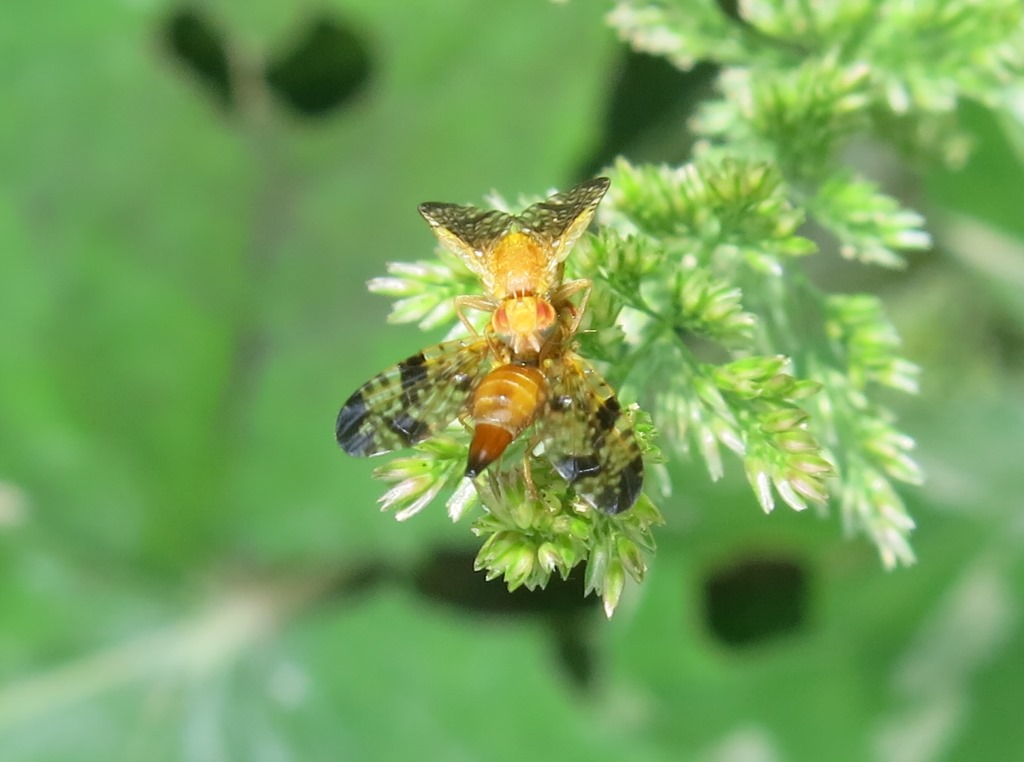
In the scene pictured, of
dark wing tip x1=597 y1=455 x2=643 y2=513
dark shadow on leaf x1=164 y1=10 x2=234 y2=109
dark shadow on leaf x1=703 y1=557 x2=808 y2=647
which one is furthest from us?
dark shadow on leaf x1=164 y1=10 x2=234 y2=109

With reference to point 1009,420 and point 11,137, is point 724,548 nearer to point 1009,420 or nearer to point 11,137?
point 1009,420

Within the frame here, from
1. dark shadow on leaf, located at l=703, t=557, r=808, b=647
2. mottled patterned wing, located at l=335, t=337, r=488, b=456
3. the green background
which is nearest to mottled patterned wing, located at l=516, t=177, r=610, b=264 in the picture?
mottled patterned wing, located at l=335, t=337, r=488, b=456

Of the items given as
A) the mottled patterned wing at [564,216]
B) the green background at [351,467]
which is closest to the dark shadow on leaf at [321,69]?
the green background at [351,467]

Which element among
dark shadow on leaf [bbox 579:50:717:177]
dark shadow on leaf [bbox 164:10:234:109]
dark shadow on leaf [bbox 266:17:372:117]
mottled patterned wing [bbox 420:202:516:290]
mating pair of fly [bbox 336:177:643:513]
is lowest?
mating pair of fly [bbox 336:177:643:513]

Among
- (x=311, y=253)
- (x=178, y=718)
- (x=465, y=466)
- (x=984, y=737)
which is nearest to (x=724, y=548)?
(x=984, y=737)

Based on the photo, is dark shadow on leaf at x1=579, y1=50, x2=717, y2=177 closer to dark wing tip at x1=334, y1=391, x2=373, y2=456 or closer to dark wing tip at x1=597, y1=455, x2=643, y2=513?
dark wing tip at x1=334, y1=391, x2=373, y2=456

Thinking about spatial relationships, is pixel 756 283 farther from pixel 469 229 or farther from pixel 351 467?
pixel 351 467
